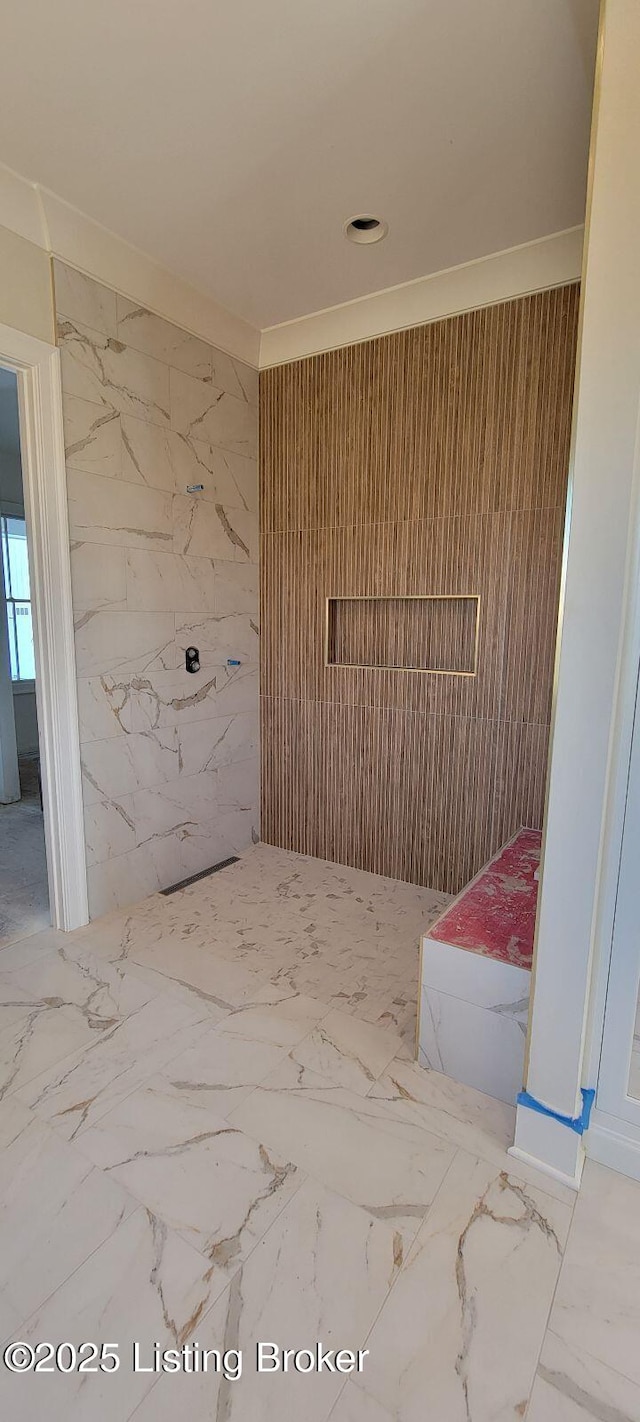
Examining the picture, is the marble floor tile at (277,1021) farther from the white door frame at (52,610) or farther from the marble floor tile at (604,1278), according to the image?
the white door frame at (52,610)

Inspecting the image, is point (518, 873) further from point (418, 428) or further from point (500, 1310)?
point (418, 428)

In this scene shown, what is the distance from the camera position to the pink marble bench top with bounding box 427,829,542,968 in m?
1.64

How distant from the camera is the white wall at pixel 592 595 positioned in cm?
114

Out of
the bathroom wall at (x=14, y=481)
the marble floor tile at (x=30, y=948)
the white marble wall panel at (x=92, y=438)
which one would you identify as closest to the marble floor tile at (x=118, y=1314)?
the marble floor tile at (x=30, y=948)

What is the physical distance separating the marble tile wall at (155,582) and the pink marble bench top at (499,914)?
1.49 m

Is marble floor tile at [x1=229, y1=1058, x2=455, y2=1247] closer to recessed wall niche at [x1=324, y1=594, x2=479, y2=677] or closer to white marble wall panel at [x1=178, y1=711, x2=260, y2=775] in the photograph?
white marble wall panel at [x1=178, y1=711, x2=260, y2=775]

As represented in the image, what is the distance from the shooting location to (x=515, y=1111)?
62.5 inches

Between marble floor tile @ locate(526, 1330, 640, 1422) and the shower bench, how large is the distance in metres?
0.57

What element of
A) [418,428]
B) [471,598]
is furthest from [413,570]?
[418,428]

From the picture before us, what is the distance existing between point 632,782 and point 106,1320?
146 cm

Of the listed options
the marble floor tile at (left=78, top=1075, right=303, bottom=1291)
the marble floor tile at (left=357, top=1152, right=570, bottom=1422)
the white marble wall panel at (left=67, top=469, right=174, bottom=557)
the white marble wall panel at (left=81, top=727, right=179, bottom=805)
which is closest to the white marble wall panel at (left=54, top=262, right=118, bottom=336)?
the white marble wall panel at (left=67, top=469, right=174, bottom=557)

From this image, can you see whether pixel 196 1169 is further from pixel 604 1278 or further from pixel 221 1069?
pixel 604 1278

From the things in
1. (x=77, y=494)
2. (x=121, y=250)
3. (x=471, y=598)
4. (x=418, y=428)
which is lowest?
(x=471, y=598)

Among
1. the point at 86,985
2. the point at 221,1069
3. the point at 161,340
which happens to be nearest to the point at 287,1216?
the point at 221,1069
